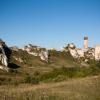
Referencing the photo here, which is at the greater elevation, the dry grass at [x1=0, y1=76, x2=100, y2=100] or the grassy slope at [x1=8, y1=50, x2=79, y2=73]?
the grassy slope at [x1=8, y1=50, x2=79, y2=73]

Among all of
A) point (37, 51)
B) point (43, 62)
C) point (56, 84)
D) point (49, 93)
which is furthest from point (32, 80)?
point (37, 51)

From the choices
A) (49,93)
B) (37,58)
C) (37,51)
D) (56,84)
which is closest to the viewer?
(49,93)

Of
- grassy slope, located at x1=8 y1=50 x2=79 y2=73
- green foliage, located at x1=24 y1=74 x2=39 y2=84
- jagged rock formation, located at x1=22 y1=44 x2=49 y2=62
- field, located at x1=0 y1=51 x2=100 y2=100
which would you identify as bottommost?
green foliage, located at x1=24 y1=74 x2=39 y2=84

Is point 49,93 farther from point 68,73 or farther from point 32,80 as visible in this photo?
point 68,73

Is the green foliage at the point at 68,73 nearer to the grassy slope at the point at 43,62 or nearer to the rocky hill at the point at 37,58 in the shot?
the grassy slope at the point at 43,62

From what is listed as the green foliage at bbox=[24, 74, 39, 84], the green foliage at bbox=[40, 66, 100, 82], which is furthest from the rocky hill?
the green foliage at bbox=[24, 74, 39, 84]

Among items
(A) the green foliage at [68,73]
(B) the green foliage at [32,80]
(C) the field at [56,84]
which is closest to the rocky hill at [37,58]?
(C) the field at [56,84]

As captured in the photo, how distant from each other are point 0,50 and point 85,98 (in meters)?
122

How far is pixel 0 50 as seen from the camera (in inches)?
5182

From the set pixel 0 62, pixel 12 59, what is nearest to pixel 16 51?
pixel 12 59

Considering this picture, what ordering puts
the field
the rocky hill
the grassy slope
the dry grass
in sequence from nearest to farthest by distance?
1. the dry grass
2. the field
3. the grassy slope
4. the rocky hill

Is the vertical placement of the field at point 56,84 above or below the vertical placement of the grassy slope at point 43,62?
below

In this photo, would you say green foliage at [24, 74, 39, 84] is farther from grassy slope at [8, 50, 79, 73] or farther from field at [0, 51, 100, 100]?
grassy slope at [8, 50, 79, 73]

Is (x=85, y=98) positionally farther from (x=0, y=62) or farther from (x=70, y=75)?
(x=0, y=62)
